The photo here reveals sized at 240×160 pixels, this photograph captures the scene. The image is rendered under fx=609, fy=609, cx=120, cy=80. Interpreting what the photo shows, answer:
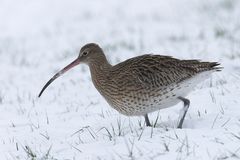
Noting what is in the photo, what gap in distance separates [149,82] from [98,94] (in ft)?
10.1

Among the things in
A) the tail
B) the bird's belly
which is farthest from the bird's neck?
the tail

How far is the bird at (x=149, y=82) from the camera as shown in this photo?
6602mm

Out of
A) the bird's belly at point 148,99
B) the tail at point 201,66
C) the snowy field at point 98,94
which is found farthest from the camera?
the tail at point 201,66

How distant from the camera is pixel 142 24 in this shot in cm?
1859

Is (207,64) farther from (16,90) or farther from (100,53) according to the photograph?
(16,90)

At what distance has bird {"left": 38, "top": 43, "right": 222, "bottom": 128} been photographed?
660 cm

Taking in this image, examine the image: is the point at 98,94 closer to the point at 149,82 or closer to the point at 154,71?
the point at 154,71

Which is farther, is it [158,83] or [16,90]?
[16,90]

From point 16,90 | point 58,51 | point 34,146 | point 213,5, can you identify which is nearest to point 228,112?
point 34,146

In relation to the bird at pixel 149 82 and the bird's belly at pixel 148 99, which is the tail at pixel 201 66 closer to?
the bird at pixel 149 82

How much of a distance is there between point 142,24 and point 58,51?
3.82 m

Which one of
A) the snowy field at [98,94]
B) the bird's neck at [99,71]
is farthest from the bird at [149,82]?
the snowy field at [98,94]

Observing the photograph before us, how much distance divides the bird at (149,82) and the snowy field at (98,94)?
0.21 metres

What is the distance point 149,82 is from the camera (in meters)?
6.64
